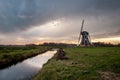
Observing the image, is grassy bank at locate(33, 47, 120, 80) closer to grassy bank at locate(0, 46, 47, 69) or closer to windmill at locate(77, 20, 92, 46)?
grassy bank at locate(0, 46, 47, 69)

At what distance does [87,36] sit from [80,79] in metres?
123

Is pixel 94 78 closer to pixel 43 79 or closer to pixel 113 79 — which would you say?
pixel 113 79

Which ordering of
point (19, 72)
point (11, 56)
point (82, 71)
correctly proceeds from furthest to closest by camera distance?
1. point (11, 56)
2. point (19, 72)
3. point (82, 71)

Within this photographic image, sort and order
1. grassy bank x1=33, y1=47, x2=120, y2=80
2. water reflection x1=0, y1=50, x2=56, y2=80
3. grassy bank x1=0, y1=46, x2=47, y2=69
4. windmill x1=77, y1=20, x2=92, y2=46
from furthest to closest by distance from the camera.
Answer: windmill x1=77, y1=20, x2=92, y2=46, grassy bank x1=0, y1=46, x2=47, y2=69, water reflection x1=0, y1=50, x2=56, y2=80, grassy bank x1=33, y1=47, x2=120, y2=80

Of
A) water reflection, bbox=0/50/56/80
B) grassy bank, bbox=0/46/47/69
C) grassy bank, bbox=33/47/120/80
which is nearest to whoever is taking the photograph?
grassy bank, bbox=33/47/120/80

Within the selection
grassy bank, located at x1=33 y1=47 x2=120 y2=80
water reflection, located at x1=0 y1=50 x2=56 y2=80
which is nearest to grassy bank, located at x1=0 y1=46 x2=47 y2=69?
water reflection, located at x1=0 y1=50 x2=56 y2=80

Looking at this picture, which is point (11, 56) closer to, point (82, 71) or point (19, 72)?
point (19, 72)

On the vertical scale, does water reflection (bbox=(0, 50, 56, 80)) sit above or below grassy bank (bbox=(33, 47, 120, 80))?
below

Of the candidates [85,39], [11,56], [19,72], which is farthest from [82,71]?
[85,39]

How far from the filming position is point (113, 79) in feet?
56.2

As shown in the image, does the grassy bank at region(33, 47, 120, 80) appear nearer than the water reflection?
Yes

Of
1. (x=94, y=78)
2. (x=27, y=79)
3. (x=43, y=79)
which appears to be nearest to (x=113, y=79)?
(x=94, y=78)

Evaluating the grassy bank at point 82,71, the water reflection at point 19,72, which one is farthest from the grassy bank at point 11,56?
A: the grassy bank at point 82,71

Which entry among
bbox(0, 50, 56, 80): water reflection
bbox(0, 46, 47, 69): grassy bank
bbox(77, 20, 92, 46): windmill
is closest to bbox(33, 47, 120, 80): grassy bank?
bbox(0, 50, 56, 80): water reflection
